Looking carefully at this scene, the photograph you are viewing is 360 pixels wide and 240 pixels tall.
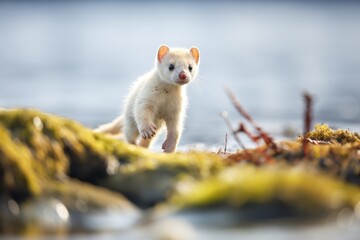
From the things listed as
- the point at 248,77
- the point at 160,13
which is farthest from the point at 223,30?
the point at 248,77

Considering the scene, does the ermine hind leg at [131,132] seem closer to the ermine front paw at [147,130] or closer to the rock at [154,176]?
the ermine front paw at [147,130]

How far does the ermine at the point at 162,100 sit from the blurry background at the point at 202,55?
40 centimetres

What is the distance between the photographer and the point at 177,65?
12.6 meters

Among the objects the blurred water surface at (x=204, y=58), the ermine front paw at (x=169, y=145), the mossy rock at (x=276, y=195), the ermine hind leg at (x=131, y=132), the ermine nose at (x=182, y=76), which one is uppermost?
the blurred water surface at (x=204, y=58)

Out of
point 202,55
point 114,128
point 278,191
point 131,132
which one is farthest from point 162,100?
point 202,55

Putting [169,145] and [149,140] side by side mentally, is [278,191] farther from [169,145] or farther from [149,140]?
[149,140]

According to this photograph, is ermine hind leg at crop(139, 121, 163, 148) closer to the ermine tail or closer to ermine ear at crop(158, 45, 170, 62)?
ermine ear at crop(158, 45, 170, 62)

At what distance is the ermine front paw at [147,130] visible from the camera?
1186 cm

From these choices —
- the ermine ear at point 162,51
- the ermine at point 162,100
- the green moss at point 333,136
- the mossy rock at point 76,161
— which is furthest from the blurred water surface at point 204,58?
the green moss at point 333,136

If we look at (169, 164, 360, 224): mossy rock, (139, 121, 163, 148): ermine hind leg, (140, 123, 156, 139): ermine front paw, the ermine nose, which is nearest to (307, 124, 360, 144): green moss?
(140, 123, 156, 139): ermine front paw

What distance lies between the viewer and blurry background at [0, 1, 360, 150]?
28578 mm

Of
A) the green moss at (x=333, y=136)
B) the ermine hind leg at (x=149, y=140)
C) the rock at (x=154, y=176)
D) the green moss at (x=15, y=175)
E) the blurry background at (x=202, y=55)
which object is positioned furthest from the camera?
the blurry background at (x=202, y=55)

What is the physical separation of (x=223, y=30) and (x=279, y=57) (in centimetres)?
3599

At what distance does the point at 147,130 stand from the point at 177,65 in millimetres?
1150
